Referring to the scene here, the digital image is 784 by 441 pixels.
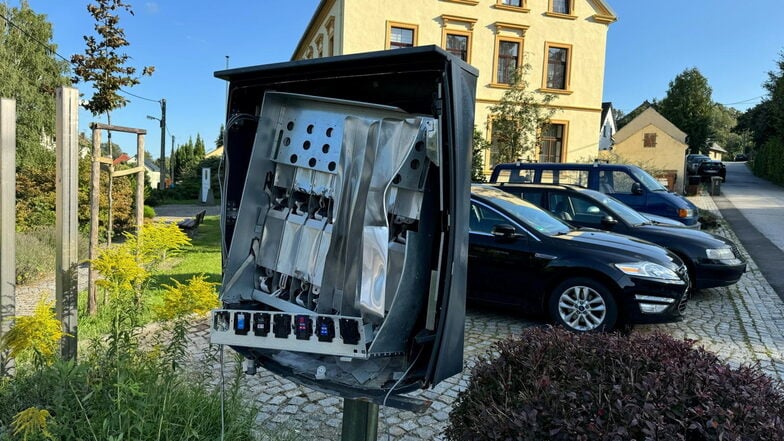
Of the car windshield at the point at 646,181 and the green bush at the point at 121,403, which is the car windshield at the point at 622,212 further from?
the green bush at the point at 121,403

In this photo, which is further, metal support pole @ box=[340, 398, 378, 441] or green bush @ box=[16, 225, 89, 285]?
green bush @ box=[16, 225, 89, 285]

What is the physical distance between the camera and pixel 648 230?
311 inches

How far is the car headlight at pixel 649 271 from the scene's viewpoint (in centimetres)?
587

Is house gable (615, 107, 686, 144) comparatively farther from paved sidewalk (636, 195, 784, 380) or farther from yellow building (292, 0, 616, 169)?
paved sidewalk (636, 195, 784, 380)

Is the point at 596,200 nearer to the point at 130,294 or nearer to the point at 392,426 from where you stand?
the point at 392,426

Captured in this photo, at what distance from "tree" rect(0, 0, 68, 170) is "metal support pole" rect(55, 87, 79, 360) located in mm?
30972

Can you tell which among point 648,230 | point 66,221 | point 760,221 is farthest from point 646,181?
point 66,221

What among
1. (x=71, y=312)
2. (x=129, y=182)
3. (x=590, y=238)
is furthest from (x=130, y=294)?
(x=129, y=182)

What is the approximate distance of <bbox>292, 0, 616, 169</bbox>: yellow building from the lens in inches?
896

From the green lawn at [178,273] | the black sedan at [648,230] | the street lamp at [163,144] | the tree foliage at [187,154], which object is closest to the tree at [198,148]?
the tree foliage at [187,154]

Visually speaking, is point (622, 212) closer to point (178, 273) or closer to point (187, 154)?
point (178, 273)

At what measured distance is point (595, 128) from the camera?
84.6ft

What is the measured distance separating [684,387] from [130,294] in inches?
124

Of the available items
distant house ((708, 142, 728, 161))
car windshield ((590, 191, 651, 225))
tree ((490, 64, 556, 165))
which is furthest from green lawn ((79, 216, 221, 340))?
distant house ((708, 142, 728, 161))
